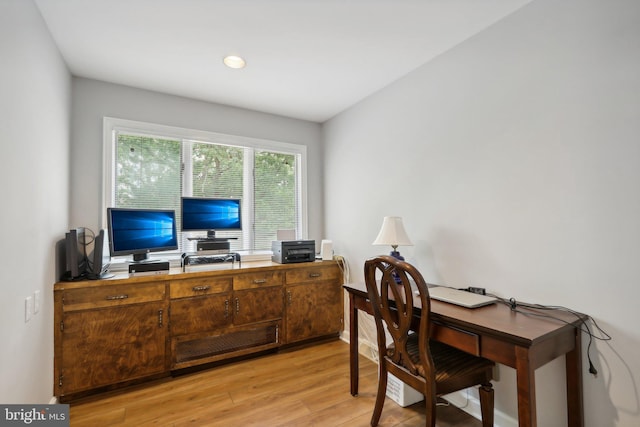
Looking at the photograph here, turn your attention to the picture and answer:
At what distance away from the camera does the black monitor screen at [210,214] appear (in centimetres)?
270

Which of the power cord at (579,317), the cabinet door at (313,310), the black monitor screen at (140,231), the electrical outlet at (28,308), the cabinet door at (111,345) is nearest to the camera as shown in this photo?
the power cord at (579,317)

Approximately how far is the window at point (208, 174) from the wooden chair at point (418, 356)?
1.83 metres

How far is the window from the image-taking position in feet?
8.85

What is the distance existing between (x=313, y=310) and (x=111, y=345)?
169 centimetres

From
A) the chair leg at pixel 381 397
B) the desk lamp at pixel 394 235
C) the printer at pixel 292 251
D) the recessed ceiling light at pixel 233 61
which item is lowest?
the chair leg at pixel 381 397

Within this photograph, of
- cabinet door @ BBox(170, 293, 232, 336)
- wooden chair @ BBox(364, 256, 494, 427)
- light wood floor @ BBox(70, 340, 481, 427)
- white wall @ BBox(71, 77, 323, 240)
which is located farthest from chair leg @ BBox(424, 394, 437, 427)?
white wall @ BBox(71, 77, 323, 240)

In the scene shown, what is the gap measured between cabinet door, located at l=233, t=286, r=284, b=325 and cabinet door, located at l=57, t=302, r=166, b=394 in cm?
59

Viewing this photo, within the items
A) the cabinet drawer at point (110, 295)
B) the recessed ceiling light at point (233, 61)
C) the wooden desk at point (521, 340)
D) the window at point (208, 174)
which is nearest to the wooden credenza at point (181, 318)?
the cabinet drawer at point (110, 295)

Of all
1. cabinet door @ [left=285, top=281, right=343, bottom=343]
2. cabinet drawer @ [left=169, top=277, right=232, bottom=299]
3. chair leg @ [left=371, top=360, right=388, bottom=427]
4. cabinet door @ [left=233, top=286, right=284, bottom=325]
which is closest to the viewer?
chair leg @ [left=371, top=360, right=388, bottom=427]

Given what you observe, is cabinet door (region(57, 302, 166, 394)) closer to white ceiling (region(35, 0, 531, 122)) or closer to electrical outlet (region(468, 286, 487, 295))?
white ceiling (region(35, 0, 531, 122))

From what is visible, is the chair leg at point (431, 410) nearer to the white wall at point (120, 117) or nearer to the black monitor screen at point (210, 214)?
the black monitor screen at point (210, 214)

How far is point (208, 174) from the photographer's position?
308 centimetres

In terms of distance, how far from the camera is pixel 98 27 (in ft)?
6.23
